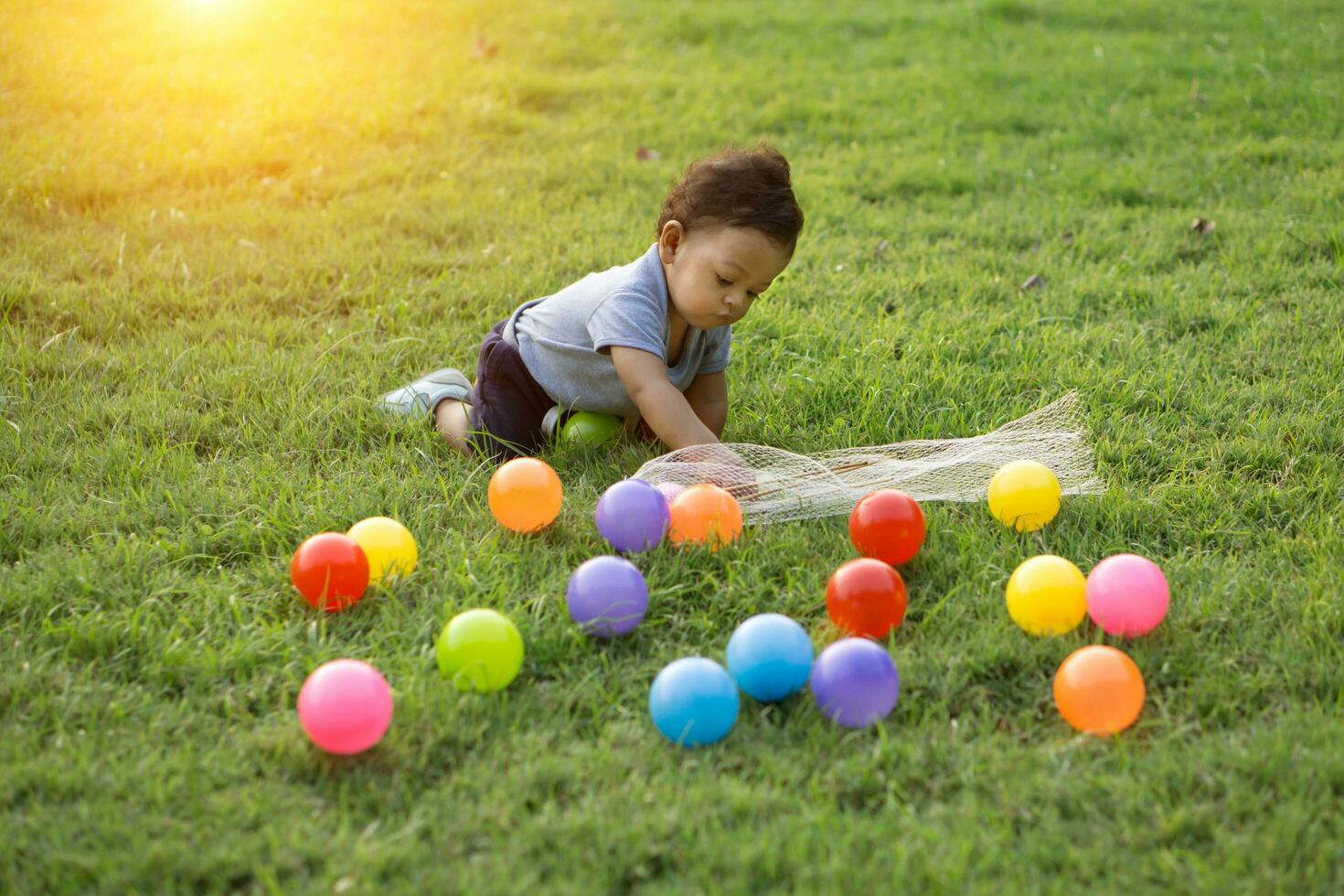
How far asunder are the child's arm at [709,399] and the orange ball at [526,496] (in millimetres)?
855

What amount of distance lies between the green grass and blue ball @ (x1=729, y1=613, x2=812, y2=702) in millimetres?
59

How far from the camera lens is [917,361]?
3994 mm

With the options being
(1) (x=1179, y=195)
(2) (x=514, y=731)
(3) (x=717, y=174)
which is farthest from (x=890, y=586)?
(1) (x=1179, y=195)

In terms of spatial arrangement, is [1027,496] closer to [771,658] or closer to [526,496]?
[771,658]

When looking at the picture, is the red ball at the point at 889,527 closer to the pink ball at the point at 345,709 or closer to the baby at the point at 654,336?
the baby at the point at 654,336

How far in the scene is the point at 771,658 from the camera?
2307 millimetres

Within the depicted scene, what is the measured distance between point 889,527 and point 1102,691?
2.28ft

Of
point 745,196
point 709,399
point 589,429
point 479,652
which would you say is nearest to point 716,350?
point 709,399

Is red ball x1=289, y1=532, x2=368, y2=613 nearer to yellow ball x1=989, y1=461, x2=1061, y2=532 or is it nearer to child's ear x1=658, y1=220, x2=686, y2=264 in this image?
child's ear x1=658, y1=220, x2=686, y2=264

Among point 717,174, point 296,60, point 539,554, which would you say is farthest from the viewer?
point 296,60

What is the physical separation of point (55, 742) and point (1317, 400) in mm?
3503

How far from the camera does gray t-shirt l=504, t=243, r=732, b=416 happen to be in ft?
11.1

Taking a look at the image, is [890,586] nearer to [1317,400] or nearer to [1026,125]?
[1317,400]

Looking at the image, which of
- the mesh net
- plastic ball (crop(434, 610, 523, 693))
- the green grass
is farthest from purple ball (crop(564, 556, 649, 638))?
the mesh net
